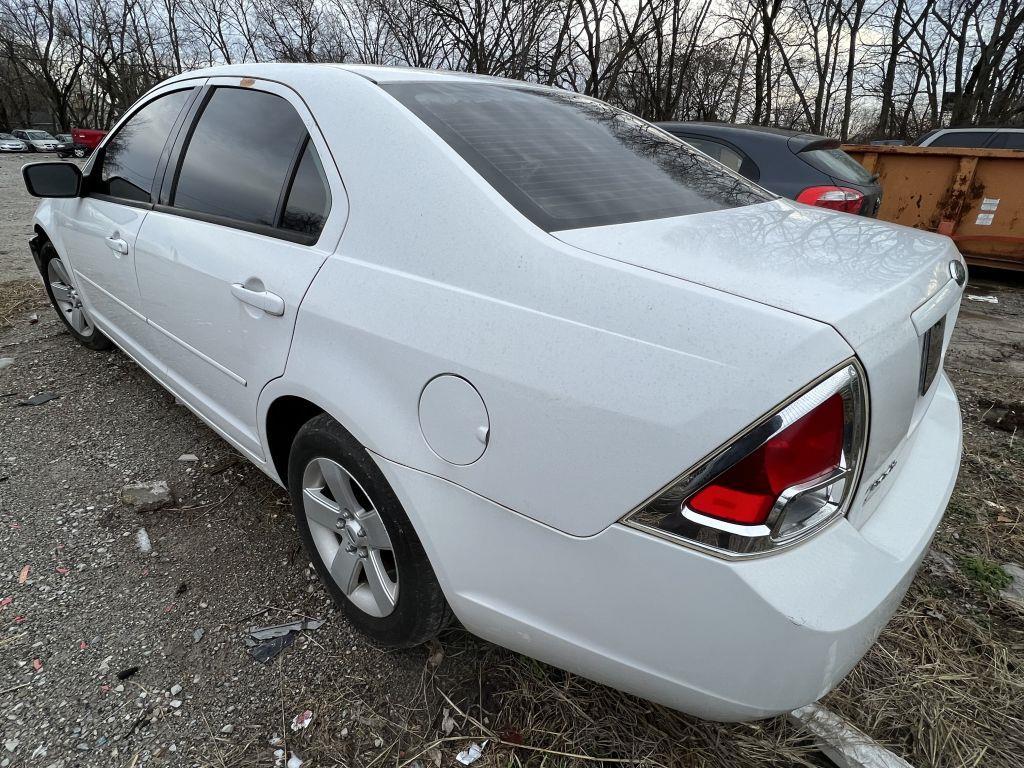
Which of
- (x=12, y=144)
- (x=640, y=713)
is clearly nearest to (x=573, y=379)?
(x=640, y=713)

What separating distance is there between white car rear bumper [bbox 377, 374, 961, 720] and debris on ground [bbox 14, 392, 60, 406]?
310 centimetres

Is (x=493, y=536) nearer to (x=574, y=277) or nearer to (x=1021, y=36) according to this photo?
(x=574, y=277)

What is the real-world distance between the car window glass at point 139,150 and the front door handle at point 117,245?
197 millimetres

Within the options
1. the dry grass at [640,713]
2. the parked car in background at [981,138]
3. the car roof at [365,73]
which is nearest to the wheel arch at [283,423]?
the dry grass at [640,713]

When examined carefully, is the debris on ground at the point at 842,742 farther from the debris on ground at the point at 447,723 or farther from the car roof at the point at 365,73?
the car roof at the point at 365,73

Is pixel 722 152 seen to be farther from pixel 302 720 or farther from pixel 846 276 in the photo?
pixel 302 720

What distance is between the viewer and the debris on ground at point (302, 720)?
1675 mm

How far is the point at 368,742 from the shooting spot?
1637mm

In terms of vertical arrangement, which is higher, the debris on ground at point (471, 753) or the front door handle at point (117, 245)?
the front door handle at point (117, 245)

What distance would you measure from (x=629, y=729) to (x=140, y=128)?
3.19 metres

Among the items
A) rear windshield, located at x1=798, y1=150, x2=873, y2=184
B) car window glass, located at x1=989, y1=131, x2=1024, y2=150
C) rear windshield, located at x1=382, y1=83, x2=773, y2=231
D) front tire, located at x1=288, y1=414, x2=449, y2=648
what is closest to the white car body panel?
front tire, located at x1=288, y1=414, x2=449, y2=648

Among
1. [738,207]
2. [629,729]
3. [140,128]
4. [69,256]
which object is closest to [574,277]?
[738,207]

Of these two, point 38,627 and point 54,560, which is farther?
point 54,560

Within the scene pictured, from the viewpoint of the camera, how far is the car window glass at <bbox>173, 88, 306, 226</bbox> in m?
1.90
